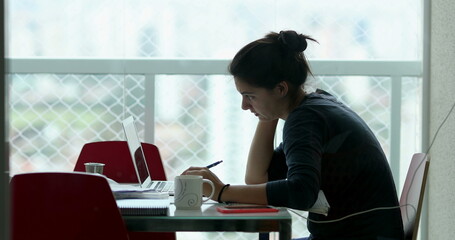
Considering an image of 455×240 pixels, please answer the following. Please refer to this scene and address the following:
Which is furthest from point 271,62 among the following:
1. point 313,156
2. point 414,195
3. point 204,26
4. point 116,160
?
point 204,26

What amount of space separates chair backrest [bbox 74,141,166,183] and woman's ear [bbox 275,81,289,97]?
0.74 metres

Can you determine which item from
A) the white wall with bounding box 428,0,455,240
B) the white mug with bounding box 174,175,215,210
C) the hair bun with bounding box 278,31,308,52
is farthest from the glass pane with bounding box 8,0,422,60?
the white mug with bounding box 174,175,215,210

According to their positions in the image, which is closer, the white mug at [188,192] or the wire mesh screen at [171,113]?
the white mug at [188,192]

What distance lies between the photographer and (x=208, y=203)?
1.79 metres

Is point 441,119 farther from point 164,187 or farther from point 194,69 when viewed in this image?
point 164,187

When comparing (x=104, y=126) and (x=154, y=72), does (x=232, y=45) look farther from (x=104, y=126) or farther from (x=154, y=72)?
(x=104, y=126)

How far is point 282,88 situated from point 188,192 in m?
0.37

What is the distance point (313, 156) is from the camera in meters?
1.63

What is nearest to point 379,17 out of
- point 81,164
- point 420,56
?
point 420,56

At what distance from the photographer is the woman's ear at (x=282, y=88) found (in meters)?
1.83

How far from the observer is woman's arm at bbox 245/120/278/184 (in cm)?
206

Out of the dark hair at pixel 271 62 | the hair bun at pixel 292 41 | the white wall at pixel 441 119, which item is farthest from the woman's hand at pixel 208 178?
the white wall at pixel 441 119

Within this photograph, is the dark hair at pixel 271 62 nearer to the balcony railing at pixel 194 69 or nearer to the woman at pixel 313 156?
the woman at pixel 313 156

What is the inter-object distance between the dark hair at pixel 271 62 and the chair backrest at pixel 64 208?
1.69 feet
